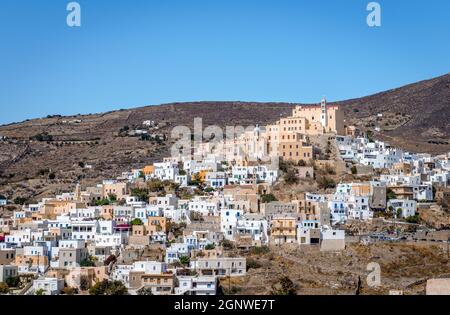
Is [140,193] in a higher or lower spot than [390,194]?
higher

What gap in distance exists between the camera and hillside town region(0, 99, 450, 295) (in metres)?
27.9

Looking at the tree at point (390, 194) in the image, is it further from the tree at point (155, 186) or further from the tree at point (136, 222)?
the tree at point (136, 222)

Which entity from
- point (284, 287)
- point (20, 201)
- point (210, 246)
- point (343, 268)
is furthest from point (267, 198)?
point (20, 201)

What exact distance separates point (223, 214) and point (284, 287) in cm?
662

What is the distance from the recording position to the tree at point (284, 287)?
25766 millimetres

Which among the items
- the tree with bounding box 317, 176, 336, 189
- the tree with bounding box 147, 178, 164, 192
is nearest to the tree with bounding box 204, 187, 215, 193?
the tree with bounding box 147, 178, 164, 192

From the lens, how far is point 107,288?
2611cm

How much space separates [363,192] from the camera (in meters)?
34.4

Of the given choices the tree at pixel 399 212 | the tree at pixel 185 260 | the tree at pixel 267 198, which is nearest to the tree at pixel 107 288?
the tree at pixel 185 260

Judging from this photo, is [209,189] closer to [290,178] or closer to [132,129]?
[290,178]

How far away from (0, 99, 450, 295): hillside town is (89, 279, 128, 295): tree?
62mm

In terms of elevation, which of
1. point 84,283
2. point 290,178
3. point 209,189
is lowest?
point 84,283

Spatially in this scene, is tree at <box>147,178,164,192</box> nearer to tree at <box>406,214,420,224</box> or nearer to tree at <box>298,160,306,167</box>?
tree at <box>298,160,306,167</box>
